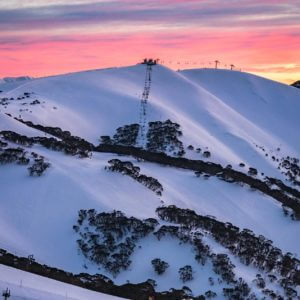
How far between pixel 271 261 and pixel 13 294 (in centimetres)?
2926

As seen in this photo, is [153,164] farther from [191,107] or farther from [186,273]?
[191,107]

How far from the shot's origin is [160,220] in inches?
1807

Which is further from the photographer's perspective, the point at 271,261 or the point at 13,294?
the point at 271,261

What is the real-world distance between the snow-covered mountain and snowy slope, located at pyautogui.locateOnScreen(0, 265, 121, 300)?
12336mm

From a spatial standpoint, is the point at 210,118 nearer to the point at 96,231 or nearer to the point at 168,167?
the point at 168,167

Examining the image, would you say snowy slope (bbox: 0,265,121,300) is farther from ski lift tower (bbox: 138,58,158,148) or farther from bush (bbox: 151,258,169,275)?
ski lift tower (bbox: 138,58,158,148)

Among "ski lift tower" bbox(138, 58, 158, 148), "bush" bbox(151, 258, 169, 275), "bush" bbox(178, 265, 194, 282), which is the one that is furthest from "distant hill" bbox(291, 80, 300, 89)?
"bush" bbox(151, 258, 169, 275)

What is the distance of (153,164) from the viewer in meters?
65.8

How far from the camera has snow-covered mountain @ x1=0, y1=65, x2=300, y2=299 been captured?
41.2 meters

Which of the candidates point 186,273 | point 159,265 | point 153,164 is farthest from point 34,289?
point 153,164

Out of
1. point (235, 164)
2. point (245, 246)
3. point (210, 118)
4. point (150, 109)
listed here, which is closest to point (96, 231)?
point (245, 246)

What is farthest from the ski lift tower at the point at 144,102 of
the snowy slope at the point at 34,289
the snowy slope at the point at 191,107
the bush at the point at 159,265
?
the snowy slope at the point at 34,289

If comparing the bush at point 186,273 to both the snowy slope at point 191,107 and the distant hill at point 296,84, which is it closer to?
the snowy slope at point 191,107

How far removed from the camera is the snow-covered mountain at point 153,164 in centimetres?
4116
